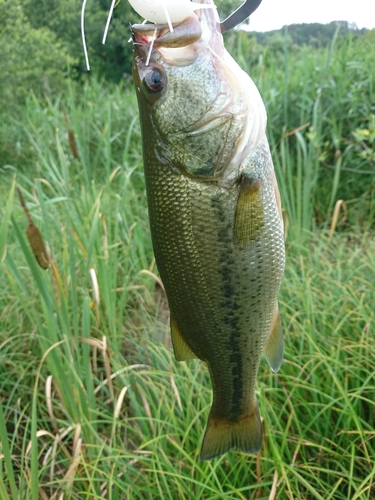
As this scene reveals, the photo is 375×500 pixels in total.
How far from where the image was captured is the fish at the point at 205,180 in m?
0.86

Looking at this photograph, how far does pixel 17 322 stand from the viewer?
241 cm

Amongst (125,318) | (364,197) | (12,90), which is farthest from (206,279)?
(12,90)

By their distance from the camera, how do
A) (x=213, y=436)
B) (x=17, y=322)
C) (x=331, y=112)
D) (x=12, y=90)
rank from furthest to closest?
(x=12, y=90) < (x=331, y=112) < (x=17, y=322) < (x=213, y=436)

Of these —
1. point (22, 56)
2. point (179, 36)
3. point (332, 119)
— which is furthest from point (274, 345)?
point (22, 56)

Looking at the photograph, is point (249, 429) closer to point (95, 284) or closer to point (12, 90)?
point (95, 284)

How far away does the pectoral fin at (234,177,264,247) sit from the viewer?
2.85 ft

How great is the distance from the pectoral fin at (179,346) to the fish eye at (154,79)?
441 mm

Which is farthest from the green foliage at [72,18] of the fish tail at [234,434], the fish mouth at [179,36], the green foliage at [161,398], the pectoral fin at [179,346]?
the green foliage at [161,398]

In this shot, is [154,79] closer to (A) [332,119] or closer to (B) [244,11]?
(B) [244,11]

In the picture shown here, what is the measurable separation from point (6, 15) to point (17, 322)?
2.61 meters

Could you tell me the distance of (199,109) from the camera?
0.90 metres

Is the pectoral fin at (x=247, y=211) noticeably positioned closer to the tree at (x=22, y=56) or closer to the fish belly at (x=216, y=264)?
the fish belly at (x=216, y=264)

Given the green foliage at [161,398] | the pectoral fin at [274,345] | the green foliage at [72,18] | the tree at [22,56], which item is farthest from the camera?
the green foliage at [72,18]

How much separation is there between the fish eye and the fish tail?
0.71m
